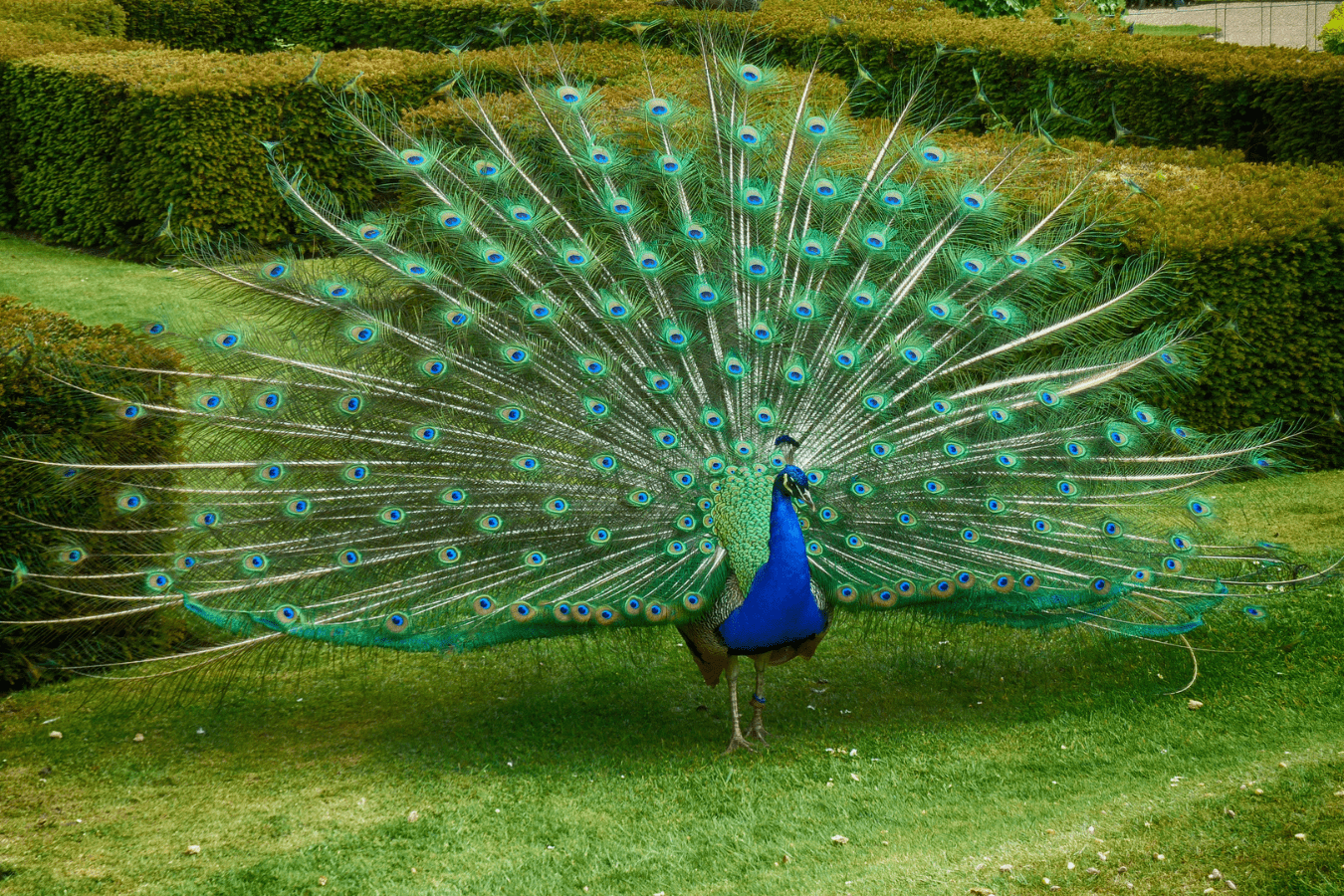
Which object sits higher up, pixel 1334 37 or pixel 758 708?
pixel 1334 37

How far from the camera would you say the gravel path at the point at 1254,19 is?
25641 millimetres

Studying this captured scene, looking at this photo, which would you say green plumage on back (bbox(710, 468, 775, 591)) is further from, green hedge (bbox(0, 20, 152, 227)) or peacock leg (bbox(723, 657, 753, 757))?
green hedge (bbox(0, 20, 152, 227))

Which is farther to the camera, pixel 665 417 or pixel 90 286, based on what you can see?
pixel 90 286

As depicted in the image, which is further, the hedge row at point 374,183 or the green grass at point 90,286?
the green grass at point 90,286

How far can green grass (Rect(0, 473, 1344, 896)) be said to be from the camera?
454 cm

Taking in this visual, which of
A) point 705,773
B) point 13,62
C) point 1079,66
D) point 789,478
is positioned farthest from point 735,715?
point 13,62

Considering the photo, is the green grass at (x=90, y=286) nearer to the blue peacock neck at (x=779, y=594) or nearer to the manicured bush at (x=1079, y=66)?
the manicured bush at (x=1079, y=66)

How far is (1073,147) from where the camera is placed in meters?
9.73

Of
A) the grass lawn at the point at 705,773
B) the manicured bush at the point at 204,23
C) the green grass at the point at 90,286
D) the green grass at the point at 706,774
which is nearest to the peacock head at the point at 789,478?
the green grass at the point at 706,774

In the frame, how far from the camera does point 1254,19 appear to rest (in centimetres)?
2852

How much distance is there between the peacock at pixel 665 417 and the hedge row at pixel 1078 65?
4.37 m

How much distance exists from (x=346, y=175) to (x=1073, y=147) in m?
6.02

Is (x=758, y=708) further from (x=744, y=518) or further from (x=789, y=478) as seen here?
(x=789, y=478)

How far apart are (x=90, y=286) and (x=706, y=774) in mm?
A: 7201
